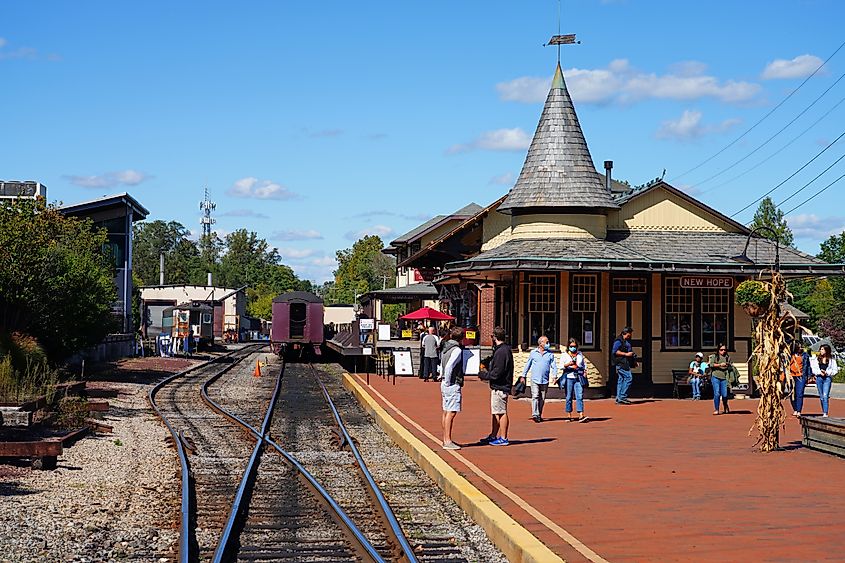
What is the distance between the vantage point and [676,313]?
2369 cm

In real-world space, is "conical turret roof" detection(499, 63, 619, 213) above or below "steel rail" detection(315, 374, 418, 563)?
above

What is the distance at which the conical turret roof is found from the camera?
2391 centimetres

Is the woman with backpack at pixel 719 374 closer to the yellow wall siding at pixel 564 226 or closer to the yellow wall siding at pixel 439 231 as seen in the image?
the yellow wall siding at pixel 564 226

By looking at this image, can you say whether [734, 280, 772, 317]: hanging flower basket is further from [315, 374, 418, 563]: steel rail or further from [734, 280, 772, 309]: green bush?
[315, 374, 418, 563]: steel rail

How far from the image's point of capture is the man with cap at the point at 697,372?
73.4 feet

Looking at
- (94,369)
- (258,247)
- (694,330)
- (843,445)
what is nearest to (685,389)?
(694,330)

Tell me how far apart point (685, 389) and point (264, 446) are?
1122 cm

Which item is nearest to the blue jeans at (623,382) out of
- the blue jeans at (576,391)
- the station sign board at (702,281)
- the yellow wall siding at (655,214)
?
the blue jeans at (576,391)

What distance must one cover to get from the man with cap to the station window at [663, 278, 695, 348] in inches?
22.3

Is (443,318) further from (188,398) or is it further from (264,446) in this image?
(264,446)

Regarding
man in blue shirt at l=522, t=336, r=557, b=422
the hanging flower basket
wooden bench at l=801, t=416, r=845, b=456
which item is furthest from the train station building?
wooden bench at l=801, t=416, r=845, b=456

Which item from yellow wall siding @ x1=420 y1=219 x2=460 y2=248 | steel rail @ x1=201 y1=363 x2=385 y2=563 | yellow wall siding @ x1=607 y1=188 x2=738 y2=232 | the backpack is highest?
yellow wall siding @ x1=420 y1=219 x2=460 y2=248

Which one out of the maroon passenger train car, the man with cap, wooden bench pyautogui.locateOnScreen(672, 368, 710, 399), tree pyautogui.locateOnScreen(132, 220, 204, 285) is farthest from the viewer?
tree pyautogui.locateOnScreen(132, 220, 204, 285)

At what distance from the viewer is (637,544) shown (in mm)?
8297
